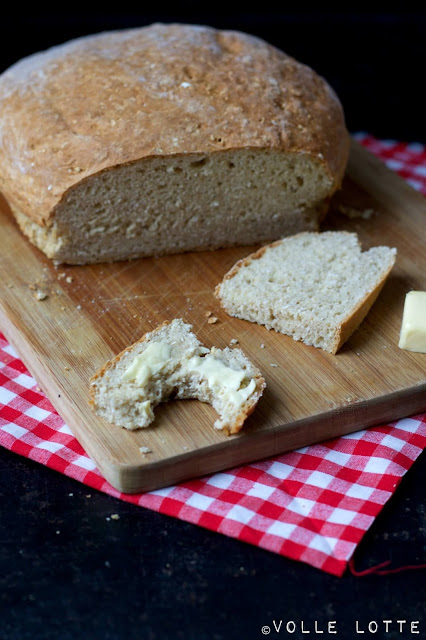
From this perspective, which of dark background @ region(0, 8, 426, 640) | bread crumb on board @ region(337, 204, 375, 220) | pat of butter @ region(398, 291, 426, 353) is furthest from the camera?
bread crumb on board @ region(337, 204, 375, 220)

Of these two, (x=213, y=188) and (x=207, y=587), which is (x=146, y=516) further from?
(x=213, y=188)

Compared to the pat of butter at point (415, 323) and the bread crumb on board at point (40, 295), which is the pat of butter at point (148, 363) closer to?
the bread crumb on board at point (40, 295)

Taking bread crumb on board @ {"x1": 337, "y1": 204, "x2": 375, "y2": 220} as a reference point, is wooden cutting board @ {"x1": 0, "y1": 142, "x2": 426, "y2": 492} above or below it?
below

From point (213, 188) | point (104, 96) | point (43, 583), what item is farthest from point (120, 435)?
point (104, 96)

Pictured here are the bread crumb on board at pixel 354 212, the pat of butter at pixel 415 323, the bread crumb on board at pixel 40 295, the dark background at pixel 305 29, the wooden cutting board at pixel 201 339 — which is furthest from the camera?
the dark background at pixel 305 29

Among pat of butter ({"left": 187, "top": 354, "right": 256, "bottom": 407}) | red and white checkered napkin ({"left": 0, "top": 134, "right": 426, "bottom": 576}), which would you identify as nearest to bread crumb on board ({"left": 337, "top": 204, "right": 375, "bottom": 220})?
red and white checkered napkin ({"left": 0, "top": 134, "right": 426, "bottom": 576})

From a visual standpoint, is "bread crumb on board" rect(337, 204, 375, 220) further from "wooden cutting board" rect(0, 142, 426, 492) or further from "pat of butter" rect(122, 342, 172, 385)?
"pat of butter" rect(122, 342, 172, 385)

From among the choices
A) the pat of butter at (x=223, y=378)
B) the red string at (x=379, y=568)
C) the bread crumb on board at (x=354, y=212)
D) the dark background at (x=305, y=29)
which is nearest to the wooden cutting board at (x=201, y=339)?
the bread crumb on board at (x=354, y=212)

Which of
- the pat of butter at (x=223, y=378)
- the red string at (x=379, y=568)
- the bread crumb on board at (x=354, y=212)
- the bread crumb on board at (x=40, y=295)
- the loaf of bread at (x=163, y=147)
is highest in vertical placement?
the loaf of bread at (x=163, y=147)
